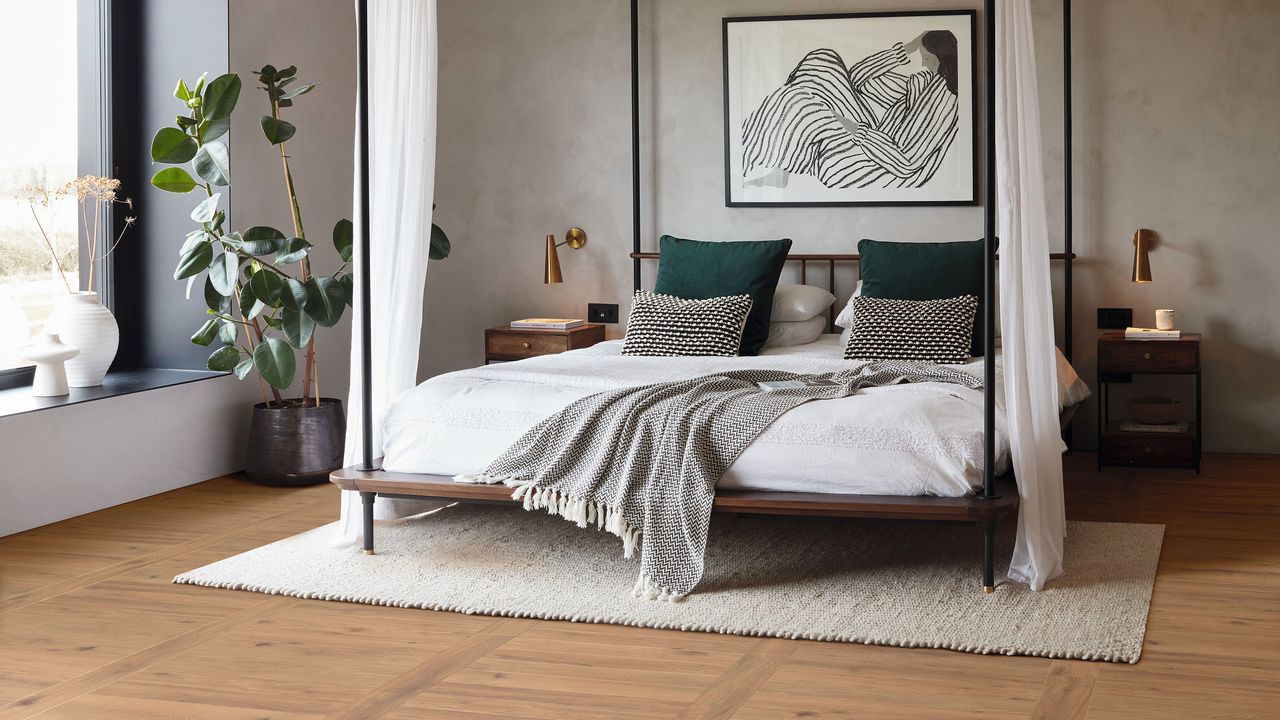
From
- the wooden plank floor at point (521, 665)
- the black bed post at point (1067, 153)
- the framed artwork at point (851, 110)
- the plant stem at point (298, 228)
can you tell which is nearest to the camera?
the wooden plank floor at point (521, 665)

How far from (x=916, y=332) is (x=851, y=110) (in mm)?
1420

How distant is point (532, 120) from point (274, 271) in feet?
5.98

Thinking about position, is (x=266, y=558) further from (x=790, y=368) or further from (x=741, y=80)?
(x=741, y=80)

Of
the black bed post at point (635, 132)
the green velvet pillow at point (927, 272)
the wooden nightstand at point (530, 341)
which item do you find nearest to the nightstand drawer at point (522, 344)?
the wooden nightstand at point (530, 341)

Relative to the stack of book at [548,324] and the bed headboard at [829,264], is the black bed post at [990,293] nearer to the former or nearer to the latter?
the bed headboard at [829,264]

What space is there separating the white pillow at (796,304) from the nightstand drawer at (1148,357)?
1.17 metres

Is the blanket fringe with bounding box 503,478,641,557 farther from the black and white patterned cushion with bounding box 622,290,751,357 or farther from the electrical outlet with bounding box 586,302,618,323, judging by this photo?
the electrical outlet with bounding box 586,302,618,323

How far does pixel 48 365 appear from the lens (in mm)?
4539

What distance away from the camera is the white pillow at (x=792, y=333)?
529 cm

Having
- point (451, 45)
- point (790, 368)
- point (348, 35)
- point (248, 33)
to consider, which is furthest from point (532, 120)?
point (790, 368)

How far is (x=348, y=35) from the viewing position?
19.6ft

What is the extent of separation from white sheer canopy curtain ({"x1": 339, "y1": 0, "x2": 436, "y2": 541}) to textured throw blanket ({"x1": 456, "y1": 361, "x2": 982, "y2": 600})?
0.53 m

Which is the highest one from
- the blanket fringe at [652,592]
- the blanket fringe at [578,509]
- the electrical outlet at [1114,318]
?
the electrical outlet at [1114,318]

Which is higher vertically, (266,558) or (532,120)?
(532,120)
